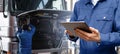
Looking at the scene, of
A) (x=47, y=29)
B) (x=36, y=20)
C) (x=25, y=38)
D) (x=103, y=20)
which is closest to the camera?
(x=103, y=20)

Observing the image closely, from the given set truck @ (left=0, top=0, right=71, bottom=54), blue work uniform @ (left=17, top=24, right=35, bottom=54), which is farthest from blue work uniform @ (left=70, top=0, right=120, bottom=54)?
blue work uniform @ (left=17, top=24, right=35, bottom=54)

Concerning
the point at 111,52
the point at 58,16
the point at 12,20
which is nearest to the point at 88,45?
the point at 111,52

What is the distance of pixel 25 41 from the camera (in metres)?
6.93

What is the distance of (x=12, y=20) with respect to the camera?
6.67 meters

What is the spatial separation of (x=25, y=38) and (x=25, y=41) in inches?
3.1

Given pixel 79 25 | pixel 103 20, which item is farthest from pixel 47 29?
pixel 79 25

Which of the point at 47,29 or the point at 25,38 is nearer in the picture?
the point at 25,38

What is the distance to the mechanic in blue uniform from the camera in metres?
6.85

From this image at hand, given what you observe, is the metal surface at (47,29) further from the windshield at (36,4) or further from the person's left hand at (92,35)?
the person's left hand at (92,35)

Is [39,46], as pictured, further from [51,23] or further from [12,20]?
[12,20]

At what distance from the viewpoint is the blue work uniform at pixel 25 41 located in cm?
683

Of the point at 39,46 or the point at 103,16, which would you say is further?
the point at 39,46

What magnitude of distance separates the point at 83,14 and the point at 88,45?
281mm

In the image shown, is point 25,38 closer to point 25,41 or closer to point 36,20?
point 25,41
